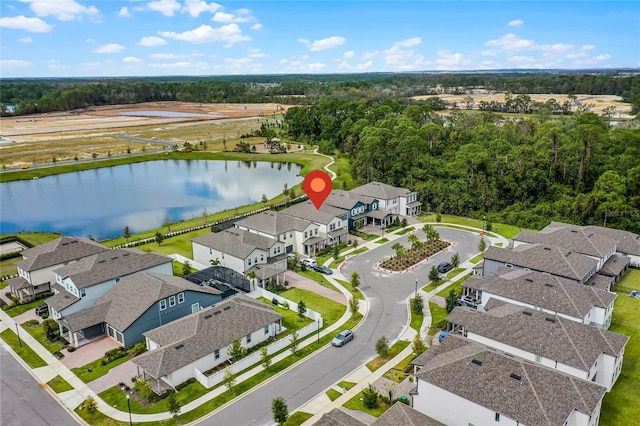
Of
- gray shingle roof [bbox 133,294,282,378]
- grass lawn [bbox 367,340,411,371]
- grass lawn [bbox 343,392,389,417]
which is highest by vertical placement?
gray shingle roof [bbox 133,294,282,378]

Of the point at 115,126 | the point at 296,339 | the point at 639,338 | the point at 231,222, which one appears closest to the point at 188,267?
the point at 231,222

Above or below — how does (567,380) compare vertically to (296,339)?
above

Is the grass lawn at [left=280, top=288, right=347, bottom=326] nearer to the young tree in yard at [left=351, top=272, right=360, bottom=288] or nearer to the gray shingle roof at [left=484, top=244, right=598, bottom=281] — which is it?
the young tree in yard at [left=351, top=272, right=360, bottom=288]

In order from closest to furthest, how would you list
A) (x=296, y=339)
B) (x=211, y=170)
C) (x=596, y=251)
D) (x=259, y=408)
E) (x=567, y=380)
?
(x=567, y=380), (x=259, y=408), (x=296, y=339), (x=596, y=251), (x=211, y=170)

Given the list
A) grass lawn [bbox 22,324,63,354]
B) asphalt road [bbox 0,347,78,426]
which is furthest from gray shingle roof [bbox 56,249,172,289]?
asphalt road [bbox 0,347,78,426]

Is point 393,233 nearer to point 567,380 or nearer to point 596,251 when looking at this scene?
point 596,251

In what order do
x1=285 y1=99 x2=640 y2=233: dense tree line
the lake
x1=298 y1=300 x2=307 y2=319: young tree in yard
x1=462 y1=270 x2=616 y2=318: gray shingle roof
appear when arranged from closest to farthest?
x1=462 y1=270 x2=616 y2=318: gray shingle roof
x1=298 y1=300 x2=307 y2=319: young tree in yard
x1=285 y1=99 x2=640 y2=233: dense tree line
the lake

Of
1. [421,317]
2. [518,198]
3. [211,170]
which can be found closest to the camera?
[421,317]

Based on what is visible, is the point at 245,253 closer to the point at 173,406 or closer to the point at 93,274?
the point at 93,274
